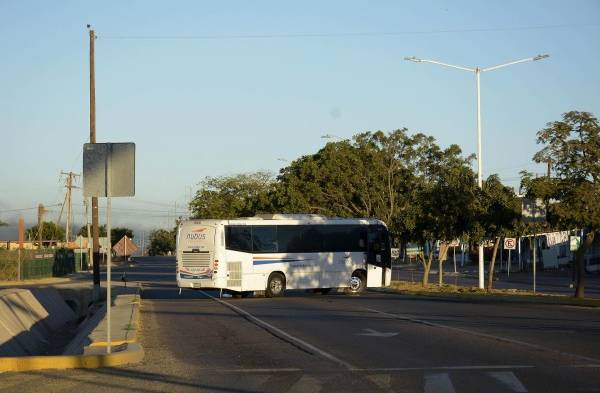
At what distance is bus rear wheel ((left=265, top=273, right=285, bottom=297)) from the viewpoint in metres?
36.5

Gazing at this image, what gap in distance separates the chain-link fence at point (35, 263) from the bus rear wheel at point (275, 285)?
82.5 ft

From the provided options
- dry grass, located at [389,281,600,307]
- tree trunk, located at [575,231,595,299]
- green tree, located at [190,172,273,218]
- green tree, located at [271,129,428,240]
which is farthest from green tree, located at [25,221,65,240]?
tree trunk, located at [575,231,595,299]

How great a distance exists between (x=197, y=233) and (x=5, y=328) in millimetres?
14315

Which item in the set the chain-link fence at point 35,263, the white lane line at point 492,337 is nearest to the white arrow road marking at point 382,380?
the white lane line at point 492,337

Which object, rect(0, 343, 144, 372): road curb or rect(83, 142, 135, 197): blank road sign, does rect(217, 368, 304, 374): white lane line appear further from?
rect(83, 142, 135, 197): blank road sign

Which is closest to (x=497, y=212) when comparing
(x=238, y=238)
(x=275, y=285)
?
(x=275, y=285)

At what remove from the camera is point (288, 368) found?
44.1 feet

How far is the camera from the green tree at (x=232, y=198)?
68.4m

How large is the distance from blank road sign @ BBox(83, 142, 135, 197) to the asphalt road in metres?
2.77

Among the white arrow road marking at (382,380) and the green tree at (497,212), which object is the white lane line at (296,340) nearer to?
the white arrow road marking at (382,380)

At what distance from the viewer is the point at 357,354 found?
49.8 ft

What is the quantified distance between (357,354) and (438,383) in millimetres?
3570

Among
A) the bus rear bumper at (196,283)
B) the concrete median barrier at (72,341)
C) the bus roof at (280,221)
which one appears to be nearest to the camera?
the concrete median barrier at (72,341)

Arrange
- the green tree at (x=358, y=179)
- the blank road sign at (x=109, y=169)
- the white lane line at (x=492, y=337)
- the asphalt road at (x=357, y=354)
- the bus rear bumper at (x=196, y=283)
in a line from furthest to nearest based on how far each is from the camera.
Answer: the green tree at (x=358, y=179) → the bus rear bumper at (x=196, y=283) → the white lane line at (x=492, y=337) → the blank road sign at (x=109, y=169) → the asphalt road at (x=357, y=354)
